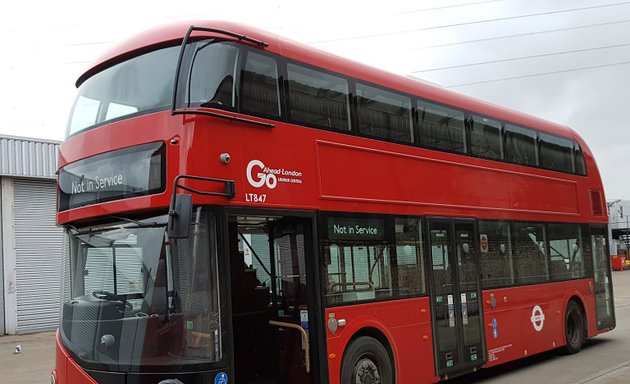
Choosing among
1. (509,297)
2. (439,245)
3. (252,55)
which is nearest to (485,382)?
(509,297)

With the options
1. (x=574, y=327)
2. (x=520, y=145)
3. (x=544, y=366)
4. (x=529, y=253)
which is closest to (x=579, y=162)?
(x=520, y=145)

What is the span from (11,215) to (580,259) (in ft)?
49.8

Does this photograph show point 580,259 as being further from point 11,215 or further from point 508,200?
point 11,215

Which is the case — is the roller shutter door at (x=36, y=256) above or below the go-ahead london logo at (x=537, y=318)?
above

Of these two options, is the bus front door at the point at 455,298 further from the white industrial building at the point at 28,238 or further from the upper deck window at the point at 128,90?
the white industrial building at the point at 28,238

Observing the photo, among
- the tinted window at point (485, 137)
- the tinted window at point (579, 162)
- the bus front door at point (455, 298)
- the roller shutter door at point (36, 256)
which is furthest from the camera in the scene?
the roller shutter door at point (36, 256)

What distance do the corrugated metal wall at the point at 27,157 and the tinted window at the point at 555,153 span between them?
46.2 ft

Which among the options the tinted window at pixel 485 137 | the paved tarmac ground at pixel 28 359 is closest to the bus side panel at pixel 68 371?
the paved tarmac ground at pixel 28 359

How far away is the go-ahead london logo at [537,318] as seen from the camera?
10445mm

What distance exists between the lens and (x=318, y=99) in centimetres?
707

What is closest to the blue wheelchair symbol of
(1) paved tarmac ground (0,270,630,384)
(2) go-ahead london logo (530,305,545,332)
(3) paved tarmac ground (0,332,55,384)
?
(1) paved tarmac ground (0,270,630,384)

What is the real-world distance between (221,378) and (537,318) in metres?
7.04

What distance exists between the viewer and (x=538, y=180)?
1109 cm

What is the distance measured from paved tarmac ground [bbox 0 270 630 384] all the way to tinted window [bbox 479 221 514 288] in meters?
1.53
